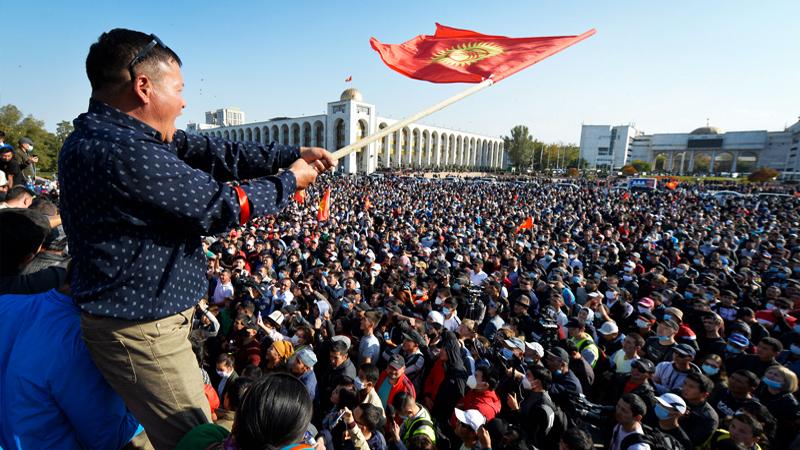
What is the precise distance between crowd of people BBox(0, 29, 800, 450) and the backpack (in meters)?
0.02

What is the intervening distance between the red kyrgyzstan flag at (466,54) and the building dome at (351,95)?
6186cm

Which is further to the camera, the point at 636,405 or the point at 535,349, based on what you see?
the point at 535,349

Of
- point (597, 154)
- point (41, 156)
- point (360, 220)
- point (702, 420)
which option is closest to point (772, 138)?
point (597, 154)

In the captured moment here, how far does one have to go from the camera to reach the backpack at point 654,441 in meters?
3.15

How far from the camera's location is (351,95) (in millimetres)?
64188

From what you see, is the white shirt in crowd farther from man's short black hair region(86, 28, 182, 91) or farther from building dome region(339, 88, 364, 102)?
building dome region(339, 88, 364, 102)

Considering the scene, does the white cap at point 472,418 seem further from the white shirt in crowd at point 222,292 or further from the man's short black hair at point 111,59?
the white shirt in crowd at point 222,292

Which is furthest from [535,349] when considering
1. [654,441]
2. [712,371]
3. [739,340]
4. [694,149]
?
[694,149]

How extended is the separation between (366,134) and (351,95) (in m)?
6.67

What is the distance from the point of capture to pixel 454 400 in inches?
169

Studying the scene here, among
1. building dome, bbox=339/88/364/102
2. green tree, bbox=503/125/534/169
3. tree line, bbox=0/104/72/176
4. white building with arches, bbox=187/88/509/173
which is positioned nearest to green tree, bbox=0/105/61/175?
tree line, bbox=0/104/72/176

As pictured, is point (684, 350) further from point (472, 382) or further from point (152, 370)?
point (152, 370)

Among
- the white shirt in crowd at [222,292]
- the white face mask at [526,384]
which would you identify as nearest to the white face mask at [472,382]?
the white face mask at [526,384]

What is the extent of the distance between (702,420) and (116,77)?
499 cm
